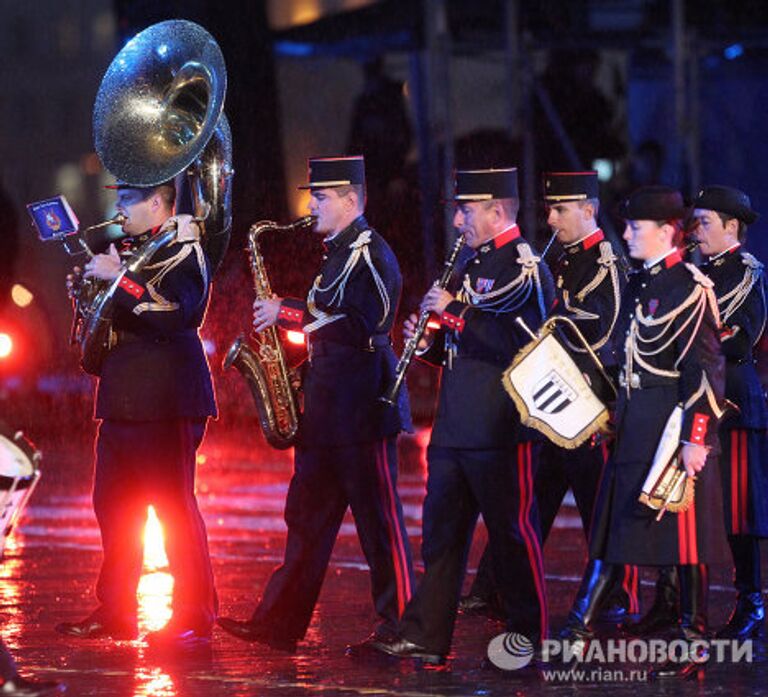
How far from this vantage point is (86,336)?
10086mm

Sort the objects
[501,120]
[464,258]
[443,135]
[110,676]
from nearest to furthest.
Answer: [110,676]
[464,258]
[443,135]
[501,120]

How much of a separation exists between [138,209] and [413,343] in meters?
1.56

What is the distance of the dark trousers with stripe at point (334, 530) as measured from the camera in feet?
32.3

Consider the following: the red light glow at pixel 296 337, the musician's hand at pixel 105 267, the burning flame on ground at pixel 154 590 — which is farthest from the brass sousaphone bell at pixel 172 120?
the burning flame on ground at pixel 154 590

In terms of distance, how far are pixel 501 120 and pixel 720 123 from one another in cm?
222

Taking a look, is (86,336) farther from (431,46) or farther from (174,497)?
(431,46)

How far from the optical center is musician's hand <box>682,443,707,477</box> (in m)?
9.02

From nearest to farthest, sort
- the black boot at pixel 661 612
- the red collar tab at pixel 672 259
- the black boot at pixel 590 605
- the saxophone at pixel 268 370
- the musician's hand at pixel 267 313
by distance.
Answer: the red collar tab at pixel 672 259 < the black boot at pixel 590 605 < the musician's hand at pixel 267 313 < the saxophone at pixel 268 370 < the black boot at pixel 661 612

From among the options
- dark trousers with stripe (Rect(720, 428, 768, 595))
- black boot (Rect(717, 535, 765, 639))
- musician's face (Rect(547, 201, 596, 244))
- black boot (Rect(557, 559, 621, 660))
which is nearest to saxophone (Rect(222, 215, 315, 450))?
musician's face (Rect(547, 201, 596, 244))

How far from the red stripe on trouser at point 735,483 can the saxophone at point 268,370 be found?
2.10m

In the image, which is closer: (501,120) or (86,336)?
(86,336)

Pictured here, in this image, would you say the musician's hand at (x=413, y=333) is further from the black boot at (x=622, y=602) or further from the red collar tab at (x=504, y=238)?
the black boot at (x=622, y=602)

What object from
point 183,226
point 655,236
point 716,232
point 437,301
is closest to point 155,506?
point 183,226

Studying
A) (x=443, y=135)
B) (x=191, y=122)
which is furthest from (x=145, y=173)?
(x=443, y=135)
